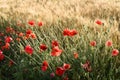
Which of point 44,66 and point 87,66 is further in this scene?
point 87,66

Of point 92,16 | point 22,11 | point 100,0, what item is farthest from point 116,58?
point 100,0

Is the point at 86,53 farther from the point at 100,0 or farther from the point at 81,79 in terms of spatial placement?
the point at 100,0

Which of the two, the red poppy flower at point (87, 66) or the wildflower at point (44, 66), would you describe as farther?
the red poppy flower at point (87, 66)

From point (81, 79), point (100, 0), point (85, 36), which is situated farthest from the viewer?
point (100, 0)

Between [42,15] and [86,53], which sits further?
[42,15]

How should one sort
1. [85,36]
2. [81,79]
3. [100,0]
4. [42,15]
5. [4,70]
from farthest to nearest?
[100,0]
[42,15]
[4,70]
[85,36]
[81,79]

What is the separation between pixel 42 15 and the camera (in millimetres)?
4688

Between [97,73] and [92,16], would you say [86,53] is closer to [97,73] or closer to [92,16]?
[97,73]

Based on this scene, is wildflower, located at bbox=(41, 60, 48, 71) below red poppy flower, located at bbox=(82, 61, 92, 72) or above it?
above

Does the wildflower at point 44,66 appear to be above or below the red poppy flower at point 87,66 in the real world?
above

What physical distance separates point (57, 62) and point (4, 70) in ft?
3.02

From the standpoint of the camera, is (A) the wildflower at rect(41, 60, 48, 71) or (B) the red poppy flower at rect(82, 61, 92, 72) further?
(B) the red poppy flower at rect(82, 61, 92, 72)

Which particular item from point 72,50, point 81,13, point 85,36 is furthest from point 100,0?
point 72,50

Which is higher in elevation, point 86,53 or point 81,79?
point 86,53
